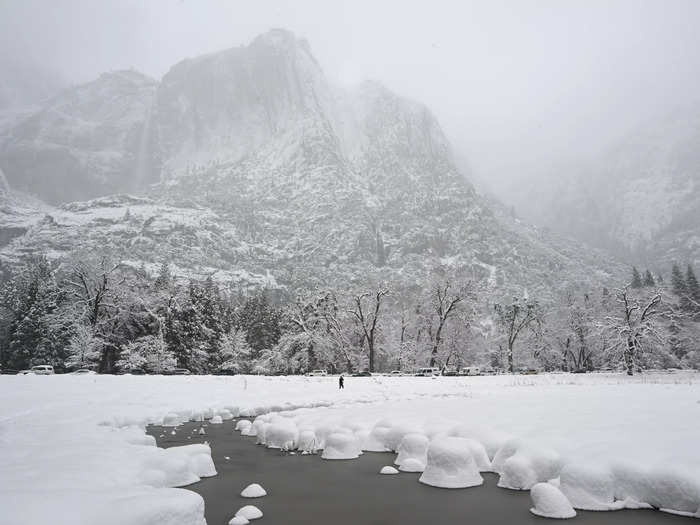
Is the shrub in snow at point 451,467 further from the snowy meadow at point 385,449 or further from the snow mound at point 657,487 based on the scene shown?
the snow mound at point 657,487

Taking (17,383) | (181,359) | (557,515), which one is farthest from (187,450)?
(181,359)

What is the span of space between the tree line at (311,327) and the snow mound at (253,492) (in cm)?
4410

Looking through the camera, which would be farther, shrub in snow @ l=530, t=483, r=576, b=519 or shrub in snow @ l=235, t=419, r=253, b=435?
shrub in snow @ l=235, t=419, r=253, b=435

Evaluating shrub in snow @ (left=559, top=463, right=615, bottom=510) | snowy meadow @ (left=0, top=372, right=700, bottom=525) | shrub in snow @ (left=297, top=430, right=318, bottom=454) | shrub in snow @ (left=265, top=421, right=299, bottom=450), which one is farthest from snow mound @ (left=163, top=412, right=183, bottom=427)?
shrub in snow @ (left=559, top=463, right=615, bottom=510)

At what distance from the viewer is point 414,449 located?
1263cm

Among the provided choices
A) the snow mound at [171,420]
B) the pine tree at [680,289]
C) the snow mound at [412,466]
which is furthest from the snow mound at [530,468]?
the pine tree at [680,289]

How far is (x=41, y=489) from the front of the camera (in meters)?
6.52

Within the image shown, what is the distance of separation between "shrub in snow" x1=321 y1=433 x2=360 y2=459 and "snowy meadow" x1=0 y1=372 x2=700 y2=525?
3cm

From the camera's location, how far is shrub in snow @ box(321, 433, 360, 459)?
45.0 ft

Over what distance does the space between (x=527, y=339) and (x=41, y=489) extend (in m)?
86.9

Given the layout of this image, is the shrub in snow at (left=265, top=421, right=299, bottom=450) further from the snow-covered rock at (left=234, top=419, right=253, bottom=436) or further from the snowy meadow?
the snow-covered rock at (left=234, top=419, right=253, bottom=436)

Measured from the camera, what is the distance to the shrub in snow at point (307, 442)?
48.5 feet

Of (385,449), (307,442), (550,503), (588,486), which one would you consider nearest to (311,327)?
(307,442)

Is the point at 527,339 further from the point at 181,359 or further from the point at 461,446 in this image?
the point at 461,446
